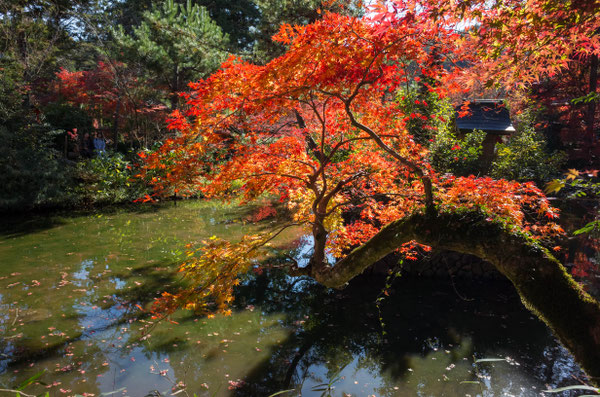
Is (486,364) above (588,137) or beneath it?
beneath

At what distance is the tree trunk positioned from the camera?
1.92 meters

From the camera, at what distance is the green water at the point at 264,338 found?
3.58 meters

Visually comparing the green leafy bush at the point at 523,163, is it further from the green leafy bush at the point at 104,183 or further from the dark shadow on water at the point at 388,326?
the green leafy bush at the point at 104,183

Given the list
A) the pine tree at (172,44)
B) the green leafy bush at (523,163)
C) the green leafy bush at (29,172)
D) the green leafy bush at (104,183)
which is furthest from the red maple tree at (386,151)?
the pine tree at (172,44)

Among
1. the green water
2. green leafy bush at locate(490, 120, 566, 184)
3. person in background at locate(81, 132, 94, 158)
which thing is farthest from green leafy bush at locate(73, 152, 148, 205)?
green leafy bush at locate(490, 120, 566, 184)

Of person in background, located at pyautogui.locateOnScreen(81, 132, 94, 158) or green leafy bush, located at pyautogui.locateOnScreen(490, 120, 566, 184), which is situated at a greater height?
person in background, located at pyautogui.locateOnScreen(81, 132, 94, 158)

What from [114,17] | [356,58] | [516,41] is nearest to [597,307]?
[516,41]

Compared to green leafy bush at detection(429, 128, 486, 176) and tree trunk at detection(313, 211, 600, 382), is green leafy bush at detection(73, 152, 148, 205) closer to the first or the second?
green leafy bush at detection(429, 128, 486, 176)

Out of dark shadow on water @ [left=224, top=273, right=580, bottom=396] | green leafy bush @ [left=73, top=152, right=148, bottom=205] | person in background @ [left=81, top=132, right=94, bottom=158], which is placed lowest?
dark shadow on water @ [left=224, top=273, right=580, bottom=396]

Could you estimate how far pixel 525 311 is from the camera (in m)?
5.23

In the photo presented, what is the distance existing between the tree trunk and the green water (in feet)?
2.50

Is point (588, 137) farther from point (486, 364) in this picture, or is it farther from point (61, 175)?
point (61, 175)

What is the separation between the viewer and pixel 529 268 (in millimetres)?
2125

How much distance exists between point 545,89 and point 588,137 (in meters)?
2.75
